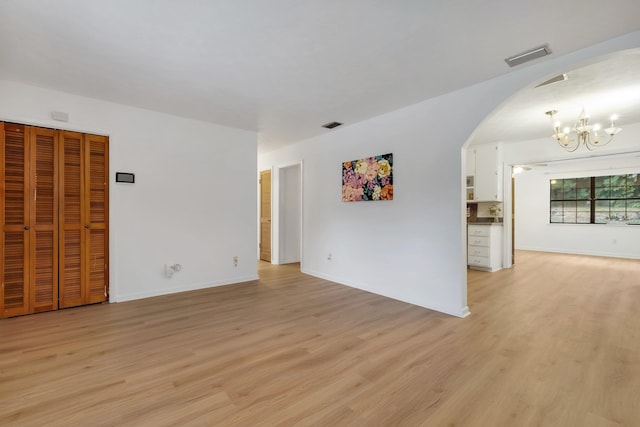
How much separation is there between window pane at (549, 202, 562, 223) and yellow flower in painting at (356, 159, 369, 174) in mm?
7511

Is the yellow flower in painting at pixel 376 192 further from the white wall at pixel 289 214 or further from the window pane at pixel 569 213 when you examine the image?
the window pane at pixel 569 213

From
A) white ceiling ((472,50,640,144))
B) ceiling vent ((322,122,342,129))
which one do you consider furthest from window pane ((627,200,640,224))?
ceiling vent ((322,122,342,129))

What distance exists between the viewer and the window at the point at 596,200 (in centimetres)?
721

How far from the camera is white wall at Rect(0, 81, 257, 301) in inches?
138

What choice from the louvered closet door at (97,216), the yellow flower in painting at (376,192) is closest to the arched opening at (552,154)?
the yellow flower in painting at (376,192)

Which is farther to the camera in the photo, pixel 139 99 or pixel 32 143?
pixel 139 99

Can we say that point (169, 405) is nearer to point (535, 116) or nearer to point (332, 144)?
point (332, 144)

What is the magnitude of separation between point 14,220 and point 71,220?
1.57 feet

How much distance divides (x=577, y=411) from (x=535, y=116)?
13.6 ft

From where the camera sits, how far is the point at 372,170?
420cm

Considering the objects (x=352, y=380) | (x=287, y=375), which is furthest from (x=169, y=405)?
(x=352, y=380)

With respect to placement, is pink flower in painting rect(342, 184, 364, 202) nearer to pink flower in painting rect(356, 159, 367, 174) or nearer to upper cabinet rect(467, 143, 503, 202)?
pink flower in painting rect(356, 159, 367, 174)

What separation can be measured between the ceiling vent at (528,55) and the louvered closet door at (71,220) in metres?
4.87

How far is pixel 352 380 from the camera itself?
6.57 feet
